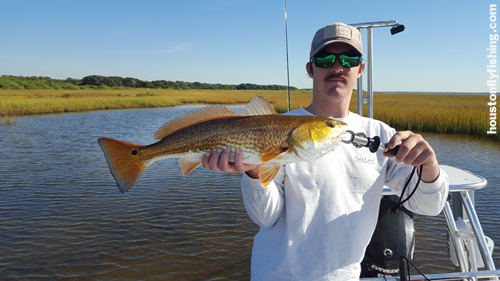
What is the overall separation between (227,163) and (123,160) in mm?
795

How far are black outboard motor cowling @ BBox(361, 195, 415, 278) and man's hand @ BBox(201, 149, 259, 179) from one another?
6.39 feet

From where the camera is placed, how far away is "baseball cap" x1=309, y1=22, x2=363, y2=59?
244 cm

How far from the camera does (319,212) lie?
227 centimetres

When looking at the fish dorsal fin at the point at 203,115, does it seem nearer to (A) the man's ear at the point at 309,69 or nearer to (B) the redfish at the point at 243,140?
(B) the redfish at the point at 243,140

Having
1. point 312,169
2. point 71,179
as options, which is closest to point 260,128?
point 312,169

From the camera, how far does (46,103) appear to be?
3666 cm

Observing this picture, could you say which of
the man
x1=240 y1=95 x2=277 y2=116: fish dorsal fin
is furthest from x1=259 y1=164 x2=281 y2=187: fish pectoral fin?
x1=240 y1=95 x2=277 y2=116: fish dorsal fin

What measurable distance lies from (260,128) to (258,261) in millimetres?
935

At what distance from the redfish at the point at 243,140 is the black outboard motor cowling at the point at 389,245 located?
1880mm

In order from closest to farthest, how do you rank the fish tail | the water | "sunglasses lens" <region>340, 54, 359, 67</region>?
1. the fish tail
2. "sunglasses lens" <region>340, 54, 359, 67</region>
3. the water

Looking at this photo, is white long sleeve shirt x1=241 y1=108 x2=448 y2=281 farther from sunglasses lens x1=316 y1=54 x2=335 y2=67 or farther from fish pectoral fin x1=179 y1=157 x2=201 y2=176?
sunglasses lens x1=316 y1=54 x2=335 y2=67

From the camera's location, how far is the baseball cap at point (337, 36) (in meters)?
2.44

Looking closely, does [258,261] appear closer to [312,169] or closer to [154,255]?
[312,169]

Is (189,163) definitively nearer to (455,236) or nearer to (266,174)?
(266,174)
